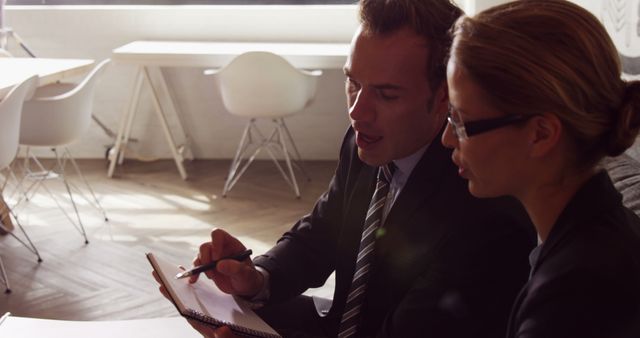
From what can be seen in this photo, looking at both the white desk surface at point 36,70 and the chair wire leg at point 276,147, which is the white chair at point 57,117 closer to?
the white desk surface at point 36,70

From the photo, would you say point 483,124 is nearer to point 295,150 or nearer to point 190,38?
point 295,150

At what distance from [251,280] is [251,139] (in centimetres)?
426

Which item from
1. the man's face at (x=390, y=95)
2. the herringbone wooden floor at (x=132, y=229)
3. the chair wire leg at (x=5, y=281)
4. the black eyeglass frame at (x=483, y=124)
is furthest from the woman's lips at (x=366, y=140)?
the chair wire leg at (x=5, y=281)

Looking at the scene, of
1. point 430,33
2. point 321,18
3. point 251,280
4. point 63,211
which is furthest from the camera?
point 321,18

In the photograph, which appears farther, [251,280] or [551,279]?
[251,280]

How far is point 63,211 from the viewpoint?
4953mm

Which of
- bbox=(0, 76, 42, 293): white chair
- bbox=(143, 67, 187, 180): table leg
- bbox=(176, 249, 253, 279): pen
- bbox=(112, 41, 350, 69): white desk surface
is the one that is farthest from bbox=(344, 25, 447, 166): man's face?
bbox=(143, 67, 187, 180): table leg

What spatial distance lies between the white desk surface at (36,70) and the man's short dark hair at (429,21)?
2849 millimetres

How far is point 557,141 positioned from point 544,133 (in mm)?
22

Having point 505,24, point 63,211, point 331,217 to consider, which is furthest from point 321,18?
point 505,24

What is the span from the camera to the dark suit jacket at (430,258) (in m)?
1.65

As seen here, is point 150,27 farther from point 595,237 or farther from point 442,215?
point 595,237

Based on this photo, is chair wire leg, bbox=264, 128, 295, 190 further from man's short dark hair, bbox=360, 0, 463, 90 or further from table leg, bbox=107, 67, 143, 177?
man's short dark hair, bbox=360, 0, 463, 90

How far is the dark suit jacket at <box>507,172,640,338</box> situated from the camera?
116 cm
